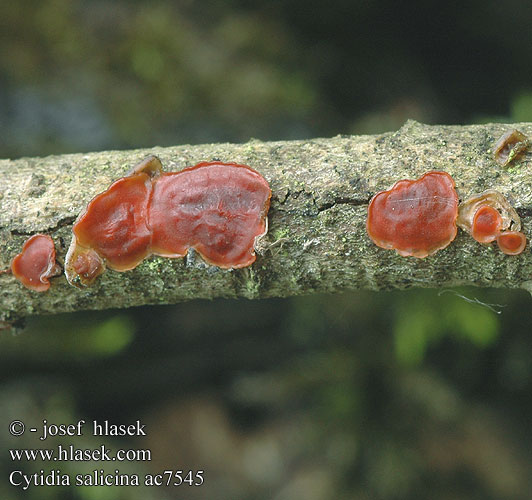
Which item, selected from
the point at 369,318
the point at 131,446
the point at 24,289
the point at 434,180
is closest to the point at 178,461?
the point at 131,446

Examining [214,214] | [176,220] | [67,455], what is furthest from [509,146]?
[67,455]

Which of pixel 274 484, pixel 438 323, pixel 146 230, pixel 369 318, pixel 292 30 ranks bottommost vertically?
pixel 274 484

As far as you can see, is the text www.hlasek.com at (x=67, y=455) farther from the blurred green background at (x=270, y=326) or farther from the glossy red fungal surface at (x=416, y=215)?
the glossy red fungal surface at (x=416, y=215)

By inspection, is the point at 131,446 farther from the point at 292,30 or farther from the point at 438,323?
the point at 292,30

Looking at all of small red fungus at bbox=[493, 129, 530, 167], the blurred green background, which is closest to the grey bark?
small red fungus at bbox=[493, 129, 530, 167]

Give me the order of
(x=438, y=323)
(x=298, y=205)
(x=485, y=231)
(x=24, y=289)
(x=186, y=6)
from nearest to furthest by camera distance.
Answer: (x=485, y=231) < (x=298, y=205) < (x=24, y=289) < (x=438, y=323) < (x=186, y=6)

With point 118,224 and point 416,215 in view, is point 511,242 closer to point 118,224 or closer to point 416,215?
point 416,215

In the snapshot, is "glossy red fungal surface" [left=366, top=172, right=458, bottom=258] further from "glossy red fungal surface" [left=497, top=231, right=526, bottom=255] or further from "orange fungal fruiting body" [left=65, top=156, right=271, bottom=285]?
"orange fungal fruiting body" [left=65, top=156, right=271, bottom=285]

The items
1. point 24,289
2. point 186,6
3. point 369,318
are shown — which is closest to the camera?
point 24,289
